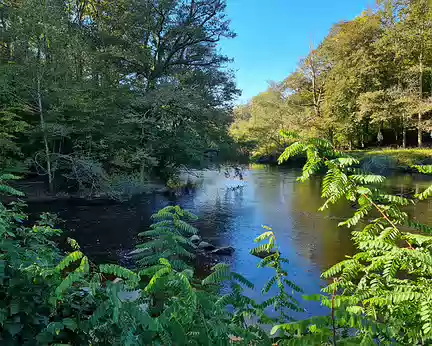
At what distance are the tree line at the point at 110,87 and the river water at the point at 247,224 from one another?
2.34 m

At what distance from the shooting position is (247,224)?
1197cm

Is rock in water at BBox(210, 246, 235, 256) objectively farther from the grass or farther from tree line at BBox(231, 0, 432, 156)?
the grass

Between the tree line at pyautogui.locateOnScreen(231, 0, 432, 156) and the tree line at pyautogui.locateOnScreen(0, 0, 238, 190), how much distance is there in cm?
540

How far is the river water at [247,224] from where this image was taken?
26.8 ft

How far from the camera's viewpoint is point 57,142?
54.5ft

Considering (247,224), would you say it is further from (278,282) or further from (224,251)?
(278,282)

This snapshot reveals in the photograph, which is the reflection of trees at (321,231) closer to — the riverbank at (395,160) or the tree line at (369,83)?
the tree line at (369,83)

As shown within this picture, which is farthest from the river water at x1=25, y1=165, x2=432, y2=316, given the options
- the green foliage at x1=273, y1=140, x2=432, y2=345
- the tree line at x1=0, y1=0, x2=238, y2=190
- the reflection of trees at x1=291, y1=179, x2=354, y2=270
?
the green foliage at x1=273, y1=140, x2=432, y2=345

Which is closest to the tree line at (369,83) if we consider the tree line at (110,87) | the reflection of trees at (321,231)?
the tree line at (110,87)

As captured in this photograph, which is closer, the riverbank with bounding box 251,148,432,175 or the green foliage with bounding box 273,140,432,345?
the green foliage with bounding box 273,140,432,345

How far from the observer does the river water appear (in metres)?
8.16

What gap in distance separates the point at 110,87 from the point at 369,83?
2621 cm

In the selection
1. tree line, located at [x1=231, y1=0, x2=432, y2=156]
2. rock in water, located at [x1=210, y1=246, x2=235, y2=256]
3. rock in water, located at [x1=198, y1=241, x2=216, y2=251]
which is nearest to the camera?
rock in water, located at [x1=210, y1=246, x2=235, y2=256]

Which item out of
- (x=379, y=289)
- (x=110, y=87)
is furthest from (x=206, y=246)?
(x=110, y=87)
